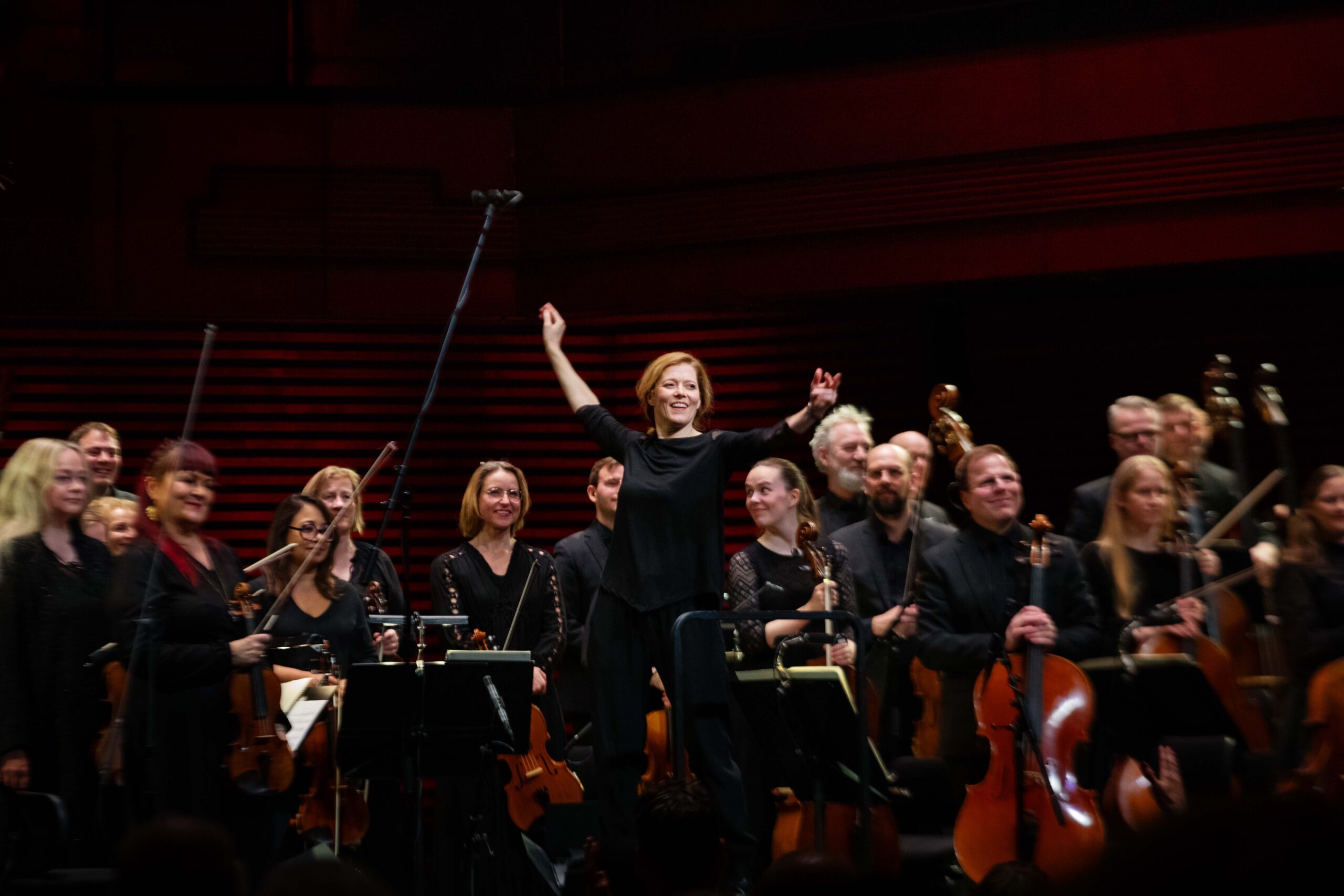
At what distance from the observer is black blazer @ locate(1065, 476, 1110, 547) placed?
4.98 meters

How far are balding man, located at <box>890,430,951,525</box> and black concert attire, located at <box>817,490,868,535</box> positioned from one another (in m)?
0.20

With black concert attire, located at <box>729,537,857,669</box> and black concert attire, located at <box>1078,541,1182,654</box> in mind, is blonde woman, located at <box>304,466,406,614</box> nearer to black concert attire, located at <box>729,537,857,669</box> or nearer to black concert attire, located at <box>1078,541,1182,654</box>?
black concert attire, located at <box>729,537,857,669</box>

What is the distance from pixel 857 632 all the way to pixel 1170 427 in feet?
7.94

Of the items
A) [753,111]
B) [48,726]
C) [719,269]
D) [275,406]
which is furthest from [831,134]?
[48,726]

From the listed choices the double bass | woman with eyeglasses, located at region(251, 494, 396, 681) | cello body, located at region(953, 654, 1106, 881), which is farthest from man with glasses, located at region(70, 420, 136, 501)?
cello body, located at region(953, 654, 1106, 881)

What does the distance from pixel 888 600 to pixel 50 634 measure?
8.29 ft

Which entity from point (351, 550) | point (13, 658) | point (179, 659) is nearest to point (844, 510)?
point (351, 550)

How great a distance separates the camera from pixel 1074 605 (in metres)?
4.17

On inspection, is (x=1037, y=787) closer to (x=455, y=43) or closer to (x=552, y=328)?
(x=552, y=328)

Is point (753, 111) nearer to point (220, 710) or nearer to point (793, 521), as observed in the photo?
point (793, 521)

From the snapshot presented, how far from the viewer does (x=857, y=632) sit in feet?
11.0

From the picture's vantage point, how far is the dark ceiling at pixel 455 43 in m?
6.73

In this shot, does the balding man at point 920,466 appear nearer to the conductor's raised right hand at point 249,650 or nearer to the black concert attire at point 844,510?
the black concert attire at point 844,510

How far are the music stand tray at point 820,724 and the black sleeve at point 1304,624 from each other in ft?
4.71
